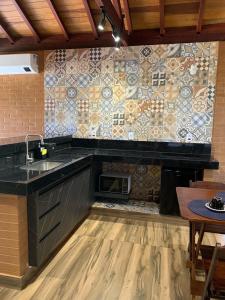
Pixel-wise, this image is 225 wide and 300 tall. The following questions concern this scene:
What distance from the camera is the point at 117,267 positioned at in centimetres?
243

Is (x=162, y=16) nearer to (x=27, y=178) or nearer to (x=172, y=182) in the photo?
(x=172, y=182)

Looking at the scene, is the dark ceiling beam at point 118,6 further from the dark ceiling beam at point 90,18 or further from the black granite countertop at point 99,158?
the black granite countertop at point 99,158

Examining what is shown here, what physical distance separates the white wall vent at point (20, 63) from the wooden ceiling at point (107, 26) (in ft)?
0.80

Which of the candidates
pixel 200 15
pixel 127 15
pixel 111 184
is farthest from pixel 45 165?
pixel 200 15

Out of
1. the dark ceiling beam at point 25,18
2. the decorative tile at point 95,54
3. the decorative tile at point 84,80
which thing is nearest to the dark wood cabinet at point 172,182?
the decorative tile at point 84,80

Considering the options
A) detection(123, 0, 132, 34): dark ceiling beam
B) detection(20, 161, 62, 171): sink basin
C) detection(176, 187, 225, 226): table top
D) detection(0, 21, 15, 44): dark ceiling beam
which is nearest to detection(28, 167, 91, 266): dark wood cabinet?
detection(20, 161, 62, 171): sink basin

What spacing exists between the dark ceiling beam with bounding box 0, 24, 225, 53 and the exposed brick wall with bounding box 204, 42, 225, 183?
0.25 m

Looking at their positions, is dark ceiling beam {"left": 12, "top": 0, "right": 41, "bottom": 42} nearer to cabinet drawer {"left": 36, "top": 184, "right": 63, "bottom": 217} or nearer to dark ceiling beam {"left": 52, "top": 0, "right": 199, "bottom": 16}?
dark ceiling beam {"left": 52, "top": 0, "right": 199, "bottom": 16}

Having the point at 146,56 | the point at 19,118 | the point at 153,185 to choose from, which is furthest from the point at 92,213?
the point at 146,56

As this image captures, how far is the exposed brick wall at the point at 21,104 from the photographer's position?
4484 millimetres

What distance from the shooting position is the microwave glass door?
387cm

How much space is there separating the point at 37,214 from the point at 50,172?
1.32 feet

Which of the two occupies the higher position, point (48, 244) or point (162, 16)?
point (162, 16)

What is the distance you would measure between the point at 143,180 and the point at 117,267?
6.36ft
